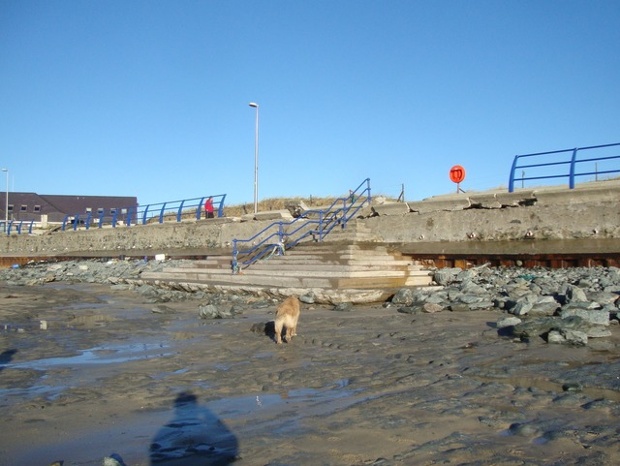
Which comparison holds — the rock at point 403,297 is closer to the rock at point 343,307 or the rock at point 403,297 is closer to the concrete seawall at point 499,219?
the rock at point 343,307

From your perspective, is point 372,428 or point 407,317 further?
point 407,317

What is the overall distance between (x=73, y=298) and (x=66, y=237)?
24727 millimetres

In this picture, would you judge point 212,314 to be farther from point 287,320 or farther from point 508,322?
point 508,322

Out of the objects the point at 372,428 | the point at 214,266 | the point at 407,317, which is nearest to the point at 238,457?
the point at 372,428

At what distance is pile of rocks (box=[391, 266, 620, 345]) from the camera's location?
8.14 m

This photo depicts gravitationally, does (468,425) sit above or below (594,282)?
below

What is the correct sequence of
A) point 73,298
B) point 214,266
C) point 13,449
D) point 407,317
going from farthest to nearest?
point 214,266 → point 73,298 → point 407,317 → point 13,449

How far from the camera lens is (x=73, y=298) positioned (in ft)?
57.9

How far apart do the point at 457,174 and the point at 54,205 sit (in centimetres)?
6093

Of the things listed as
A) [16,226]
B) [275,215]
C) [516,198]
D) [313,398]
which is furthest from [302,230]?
[16,226]

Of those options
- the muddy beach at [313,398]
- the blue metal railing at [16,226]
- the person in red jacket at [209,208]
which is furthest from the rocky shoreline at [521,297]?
the blue metal railing at [16,226]

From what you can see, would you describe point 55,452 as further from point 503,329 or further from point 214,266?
point 214,266

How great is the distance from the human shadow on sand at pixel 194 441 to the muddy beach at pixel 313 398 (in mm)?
17

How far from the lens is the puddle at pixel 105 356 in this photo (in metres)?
7.61
